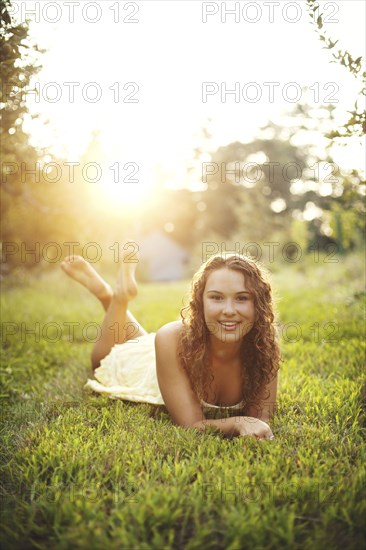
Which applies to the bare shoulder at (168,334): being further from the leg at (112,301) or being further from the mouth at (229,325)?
the leg at (112,301)

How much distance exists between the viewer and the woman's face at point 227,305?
3.01 metres

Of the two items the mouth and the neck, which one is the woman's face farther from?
the neck

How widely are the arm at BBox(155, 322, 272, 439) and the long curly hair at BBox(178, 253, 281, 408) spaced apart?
0.06 metres

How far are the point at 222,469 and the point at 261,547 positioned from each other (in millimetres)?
530

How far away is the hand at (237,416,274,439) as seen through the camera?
275 centimetres

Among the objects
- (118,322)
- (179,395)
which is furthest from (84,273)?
(179,395)

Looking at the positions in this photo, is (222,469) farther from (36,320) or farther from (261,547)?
(36,320)

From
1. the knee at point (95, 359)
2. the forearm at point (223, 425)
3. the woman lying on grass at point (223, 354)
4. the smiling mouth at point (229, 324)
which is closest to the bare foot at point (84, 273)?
the knee at point (95, 359)

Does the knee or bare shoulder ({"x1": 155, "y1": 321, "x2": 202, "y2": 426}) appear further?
the knee

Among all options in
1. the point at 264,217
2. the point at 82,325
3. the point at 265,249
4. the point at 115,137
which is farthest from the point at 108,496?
the point at 264,217

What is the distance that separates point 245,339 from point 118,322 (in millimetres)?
1550

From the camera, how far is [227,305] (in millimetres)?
2988

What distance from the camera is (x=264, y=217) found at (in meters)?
31.2

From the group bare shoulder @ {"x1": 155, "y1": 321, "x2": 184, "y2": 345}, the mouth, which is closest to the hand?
the mouth
